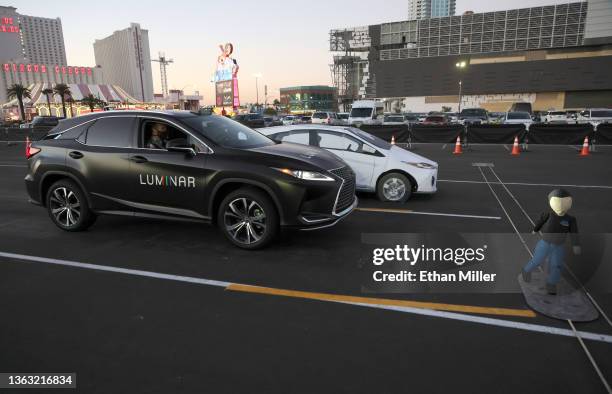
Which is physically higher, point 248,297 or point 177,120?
point 177,120

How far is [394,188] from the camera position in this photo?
831 centimetres

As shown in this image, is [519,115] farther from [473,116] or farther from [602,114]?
[473,116]

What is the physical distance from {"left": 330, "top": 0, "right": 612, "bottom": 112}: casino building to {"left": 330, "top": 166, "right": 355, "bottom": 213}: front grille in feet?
294

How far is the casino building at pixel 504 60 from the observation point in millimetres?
79438

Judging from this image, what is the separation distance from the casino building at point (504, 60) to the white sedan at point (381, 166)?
86.8 m

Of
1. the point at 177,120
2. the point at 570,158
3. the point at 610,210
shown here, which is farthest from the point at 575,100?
the point at 177,120

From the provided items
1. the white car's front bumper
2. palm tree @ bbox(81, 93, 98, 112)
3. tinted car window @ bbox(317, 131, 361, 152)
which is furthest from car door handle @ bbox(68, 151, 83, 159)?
palm tree @ bbox(81, 93, 98, 112)

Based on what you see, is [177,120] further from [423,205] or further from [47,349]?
[423,205]

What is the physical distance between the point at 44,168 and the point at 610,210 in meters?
9.99

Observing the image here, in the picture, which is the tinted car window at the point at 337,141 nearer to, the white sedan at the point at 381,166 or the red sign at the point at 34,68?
the white sedan at the point at 381,166

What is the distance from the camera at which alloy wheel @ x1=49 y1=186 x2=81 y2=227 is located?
632cm

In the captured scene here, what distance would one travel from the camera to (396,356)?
316 centimetres

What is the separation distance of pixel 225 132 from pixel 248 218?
57.9 inches

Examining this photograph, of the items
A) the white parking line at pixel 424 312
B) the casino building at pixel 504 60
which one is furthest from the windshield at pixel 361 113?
the casino building at pixel 504 60
